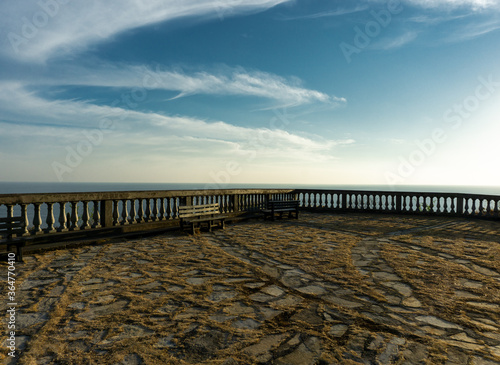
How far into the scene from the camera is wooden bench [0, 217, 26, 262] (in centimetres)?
588

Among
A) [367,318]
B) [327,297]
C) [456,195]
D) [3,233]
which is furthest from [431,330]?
[456,195]

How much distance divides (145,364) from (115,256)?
4.44 metres

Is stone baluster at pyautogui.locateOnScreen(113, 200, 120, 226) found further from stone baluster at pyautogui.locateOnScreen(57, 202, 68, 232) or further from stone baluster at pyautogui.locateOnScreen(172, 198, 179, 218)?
stone baluster at pyautogui.locateOnScreen(172, 198, 179, 218)

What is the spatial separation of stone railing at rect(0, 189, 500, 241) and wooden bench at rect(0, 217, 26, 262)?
52 millimetres

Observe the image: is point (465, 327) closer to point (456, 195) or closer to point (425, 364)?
point (425, 364)

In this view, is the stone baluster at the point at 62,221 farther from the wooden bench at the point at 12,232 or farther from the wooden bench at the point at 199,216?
the wooden bench at the point at 199,216

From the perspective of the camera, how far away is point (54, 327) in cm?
326

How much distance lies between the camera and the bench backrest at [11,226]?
586cm

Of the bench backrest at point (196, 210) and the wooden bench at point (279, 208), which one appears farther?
the wooden bench at point (279, 208)

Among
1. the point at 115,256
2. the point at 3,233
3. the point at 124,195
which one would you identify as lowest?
the point at 115,256

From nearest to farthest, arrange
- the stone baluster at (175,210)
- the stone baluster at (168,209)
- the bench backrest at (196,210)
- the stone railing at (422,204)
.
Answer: the bench backrest at (196,210)
the stone baluster at (168,209)
the stone baluster at (175,210)
the stone railing at (422,204)
